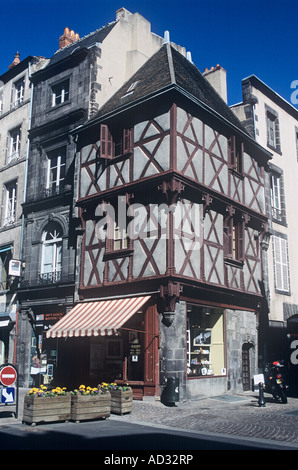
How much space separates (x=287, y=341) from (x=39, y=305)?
938cm

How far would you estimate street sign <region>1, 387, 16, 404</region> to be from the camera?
423 inches

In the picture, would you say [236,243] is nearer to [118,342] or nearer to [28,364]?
[118,342]

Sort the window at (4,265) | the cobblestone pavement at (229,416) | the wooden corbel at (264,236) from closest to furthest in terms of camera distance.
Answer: the cobblestone pavement at (229,416) < the wooden corbel at (264,236) < the window at (4,265)

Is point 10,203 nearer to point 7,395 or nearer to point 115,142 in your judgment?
point 115,142

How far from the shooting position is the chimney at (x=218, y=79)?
835 inches

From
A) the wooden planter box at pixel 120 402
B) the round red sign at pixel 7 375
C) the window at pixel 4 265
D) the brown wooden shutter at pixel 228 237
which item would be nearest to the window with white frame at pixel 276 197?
the brown wooden shutter at pixel 228 237

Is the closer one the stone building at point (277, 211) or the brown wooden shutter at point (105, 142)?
the brown wooden shutter at point (105, 142)

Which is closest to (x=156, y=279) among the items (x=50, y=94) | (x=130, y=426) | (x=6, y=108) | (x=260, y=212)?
(x=130, y=426)

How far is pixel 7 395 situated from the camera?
1080cm

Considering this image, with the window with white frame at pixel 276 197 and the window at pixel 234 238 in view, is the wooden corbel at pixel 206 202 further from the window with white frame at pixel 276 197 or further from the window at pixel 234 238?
the window with white frame at pixel 276 197

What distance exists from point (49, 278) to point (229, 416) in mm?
9056

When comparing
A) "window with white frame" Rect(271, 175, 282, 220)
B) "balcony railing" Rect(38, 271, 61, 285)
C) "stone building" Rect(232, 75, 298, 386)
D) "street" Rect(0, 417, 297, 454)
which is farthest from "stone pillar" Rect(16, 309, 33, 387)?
"window with white frame" Rect(271, 175, 282, 220)

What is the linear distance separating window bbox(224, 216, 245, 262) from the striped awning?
13.1 feet

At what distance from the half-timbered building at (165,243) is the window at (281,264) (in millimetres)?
1392
